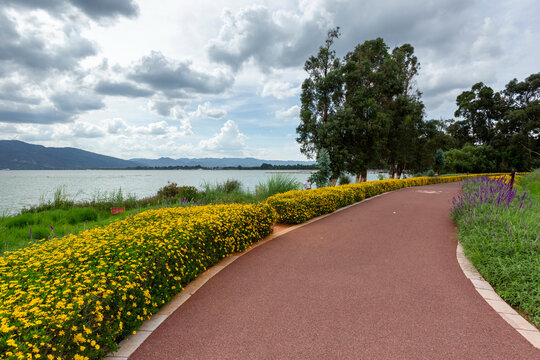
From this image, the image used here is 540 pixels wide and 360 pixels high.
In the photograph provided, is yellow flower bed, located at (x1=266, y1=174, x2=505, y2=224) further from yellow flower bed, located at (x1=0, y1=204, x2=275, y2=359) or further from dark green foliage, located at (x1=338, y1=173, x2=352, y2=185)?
dark green foliage, located at (x1=338, y1=173, x2=352, y2=185)

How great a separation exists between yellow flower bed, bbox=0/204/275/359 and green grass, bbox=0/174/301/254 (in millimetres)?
3872

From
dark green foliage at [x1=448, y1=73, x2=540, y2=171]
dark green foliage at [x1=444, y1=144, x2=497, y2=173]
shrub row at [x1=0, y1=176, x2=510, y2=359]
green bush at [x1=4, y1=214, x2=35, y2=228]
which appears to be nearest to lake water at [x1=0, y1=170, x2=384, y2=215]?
green bush at [x1=4, y1=214, x2=35, y2=228]

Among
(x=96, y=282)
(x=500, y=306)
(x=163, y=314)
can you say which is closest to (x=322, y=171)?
(x=500, y=306)

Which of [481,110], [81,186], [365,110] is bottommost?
[81,186]

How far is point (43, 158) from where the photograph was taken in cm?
13700

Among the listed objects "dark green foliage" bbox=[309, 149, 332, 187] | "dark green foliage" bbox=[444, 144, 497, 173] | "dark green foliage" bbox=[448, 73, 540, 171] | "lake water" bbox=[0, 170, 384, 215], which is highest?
"dark green foliage" bbox=[448, 73, 540, 171]

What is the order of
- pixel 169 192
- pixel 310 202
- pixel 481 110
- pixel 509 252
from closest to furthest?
1. pixel 509 252
2. pixel 310 202
3. pixel 169 192
4. pixel 481 110

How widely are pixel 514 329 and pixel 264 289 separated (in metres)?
2.83

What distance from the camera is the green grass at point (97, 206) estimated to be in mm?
6820

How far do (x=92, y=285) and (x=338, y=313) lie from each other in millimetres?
2549

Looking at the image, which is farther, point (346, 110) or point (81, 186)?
point (81, 186)

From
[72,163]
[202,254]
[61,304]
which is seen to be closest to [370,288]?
[202,254]

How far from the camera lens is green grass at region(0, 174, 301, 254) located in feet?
22.4

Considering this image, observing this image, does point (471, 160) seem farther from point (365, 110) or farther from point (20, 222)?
point (20, 222)
